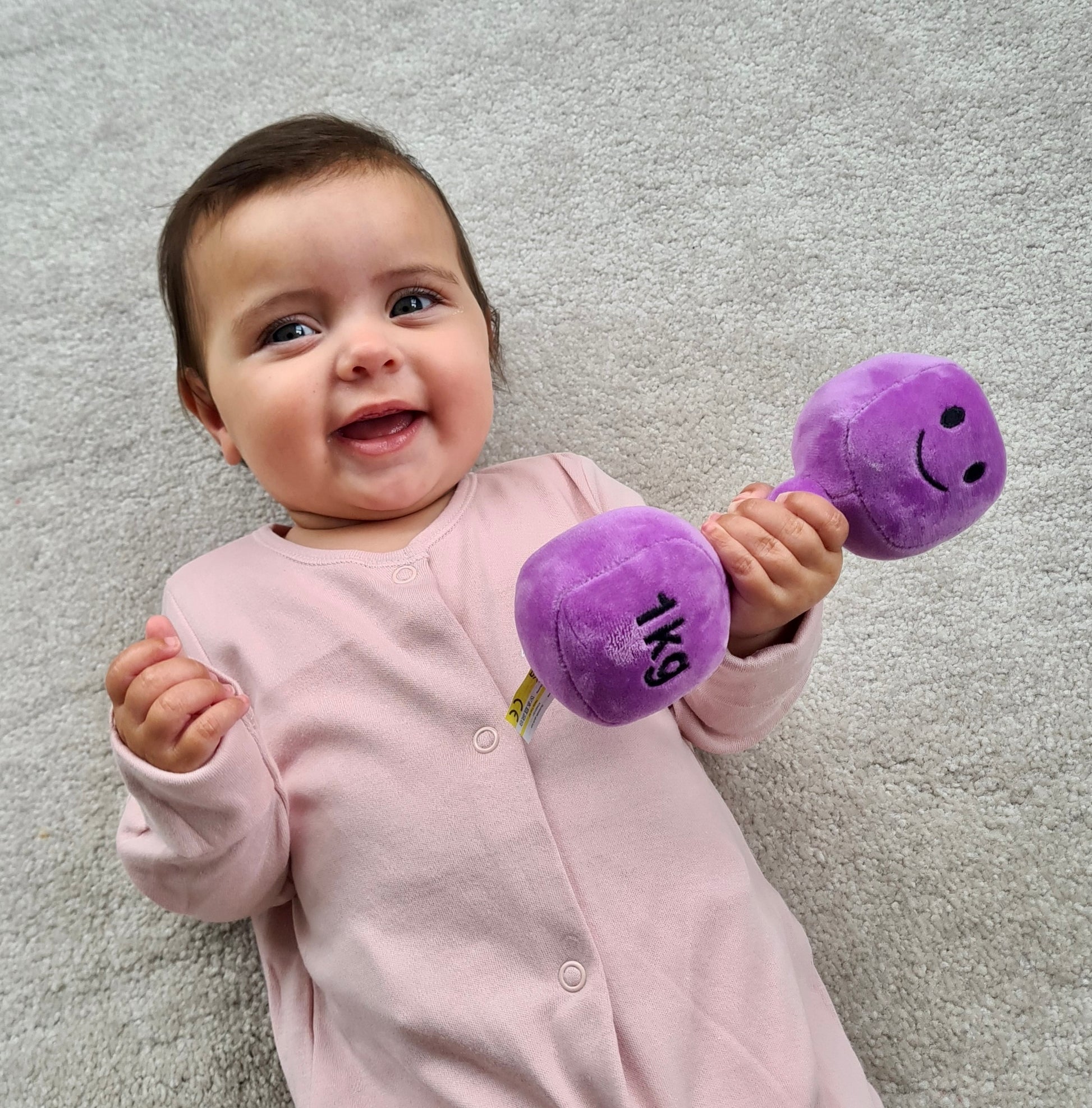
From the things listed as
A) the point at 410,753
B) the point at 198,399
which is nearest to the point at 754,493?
the point at 410,753

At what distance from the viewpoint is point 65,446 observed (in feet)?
3.49

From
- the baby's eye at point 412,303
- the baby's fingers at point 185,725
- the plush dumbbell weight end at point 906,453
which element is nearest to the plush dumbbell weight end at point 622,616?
the plush dumbbell weight end at point 906,453

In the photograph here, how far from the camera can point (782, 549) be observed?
1.91 feet

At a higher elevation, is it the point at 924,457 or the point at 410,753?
the point at 924,457

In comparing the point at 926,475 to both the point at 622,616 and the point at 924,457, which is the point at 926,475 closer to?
the point at 924,457

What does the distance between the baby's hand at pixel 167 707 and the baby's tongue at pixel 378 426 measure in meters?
0.24

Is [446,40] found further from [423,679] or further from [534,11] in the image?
[423,679]

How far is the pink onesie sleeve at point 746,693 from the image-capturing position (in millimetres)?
684

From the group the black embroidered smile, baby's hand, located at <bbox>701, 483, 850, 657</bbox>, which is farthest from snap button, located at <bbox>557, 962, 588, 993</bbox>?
the black embroidered smile

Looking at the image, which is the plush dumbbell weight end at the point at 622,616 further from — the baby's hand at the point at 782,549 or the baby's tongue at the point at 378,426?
the baby's tongue at the point at 378,426

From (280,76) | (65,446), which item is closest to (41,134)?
(280,76)

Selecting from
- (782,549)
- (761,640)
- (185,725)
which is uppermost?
(782,549)

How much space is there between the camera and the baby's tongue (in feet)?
2.64

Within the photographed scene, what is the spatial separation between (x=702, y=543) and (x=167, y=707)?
14.9 inches
